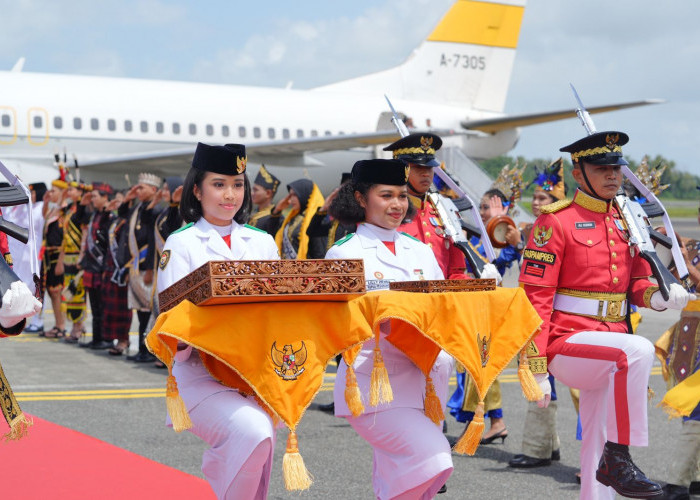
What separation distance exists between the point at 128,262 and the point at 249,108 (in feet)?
41.1

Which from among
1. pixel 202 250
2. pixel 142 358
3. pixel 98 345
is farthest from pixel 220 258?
pixel 98 345

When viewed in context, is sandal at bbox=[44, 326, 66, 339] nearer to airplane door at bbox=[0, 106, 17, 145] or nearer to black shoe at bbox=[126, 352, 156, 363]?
black shoe at bbox=[126, 352, 156, 363]

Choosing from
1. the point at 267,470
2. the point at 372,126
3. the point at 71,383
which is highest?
the point at 372,126

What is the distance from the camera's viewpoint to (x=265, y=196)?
966cm

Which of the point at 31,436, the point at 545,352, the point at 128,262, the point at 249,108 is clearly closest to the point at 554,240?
the point at 545,352

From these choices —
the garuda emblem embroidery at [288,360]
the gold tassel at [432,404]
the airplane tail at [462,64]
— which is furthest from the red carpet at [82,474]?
the airplane tail at [462,64]

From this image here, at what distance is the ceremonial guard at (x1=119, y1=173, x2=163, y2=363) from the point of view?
35.8 ft

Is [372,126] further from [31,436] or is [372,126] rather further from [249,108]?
[31,436]

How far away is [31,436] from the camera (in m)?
6.04

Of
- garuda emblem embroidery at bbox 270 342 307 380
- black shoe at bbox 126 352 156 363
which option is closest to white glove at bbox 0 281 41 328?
garuda emblem embroidery at bbox 270 342 307 380

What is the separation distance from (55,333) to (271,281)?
10.4m

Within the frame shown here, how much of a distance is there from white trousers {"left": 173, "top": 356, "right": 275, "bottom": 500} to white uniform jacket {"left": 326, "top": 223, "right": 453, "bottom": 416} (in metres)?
0.61

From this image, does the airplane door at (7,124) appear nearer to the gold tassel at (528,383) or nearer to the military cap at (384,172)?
the military cap at (384,172)

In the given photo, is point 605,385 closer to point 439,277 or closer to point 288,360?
point 439,277
